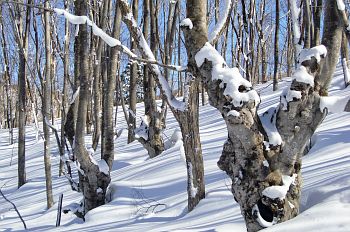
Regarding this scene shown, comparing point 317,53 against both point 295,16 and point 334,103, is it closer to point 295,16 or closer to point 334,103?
point 334,103

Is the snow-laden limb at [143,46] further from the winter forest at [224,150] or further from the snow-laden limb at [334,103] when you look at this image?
the snow-laden limb at [334,103]

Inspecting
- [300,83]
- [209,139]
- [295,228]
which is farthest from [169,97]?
[209,139]

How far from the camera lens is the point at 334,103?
253cm

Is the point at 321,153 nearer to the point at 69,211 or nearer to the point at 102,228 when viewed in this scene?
the point at 102,228

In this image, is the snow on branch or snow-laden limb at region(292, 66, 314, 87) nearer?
snow-laden limb at region(292, 66, 314, 87)

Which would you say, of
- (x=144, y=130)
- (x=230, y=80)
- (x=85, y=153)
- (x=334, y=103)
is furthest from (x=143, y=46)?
(x=144, y=130)

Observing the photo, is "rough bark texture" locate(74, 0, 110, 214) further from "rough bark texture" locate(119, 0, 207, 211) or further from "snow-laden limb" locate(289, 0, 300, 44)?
"snow-laden limb" locate(289, 0, 300, 44)

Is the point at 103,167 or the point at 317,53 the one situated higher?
the point at 317,53

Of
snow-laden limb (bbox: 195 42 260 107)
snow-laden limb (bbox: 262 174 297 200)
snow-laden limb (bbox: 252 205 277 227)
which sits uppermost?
snow-laden limb (bbox: 195 42 260 107)

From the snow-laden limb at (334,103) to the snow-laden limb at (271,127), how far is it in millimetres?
329

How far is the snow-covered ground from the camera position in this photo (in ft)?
8.50

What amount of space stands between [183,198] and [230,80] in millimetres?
2140

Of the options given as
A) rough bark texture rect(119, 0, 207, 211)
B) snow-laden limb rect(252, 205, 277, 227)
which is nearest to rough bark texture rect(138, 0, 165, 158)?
rough bark texture rect(119, 0, 207, 211)

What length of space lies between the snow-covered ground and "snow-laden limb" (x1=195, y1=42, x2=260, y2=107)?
0.81 m
